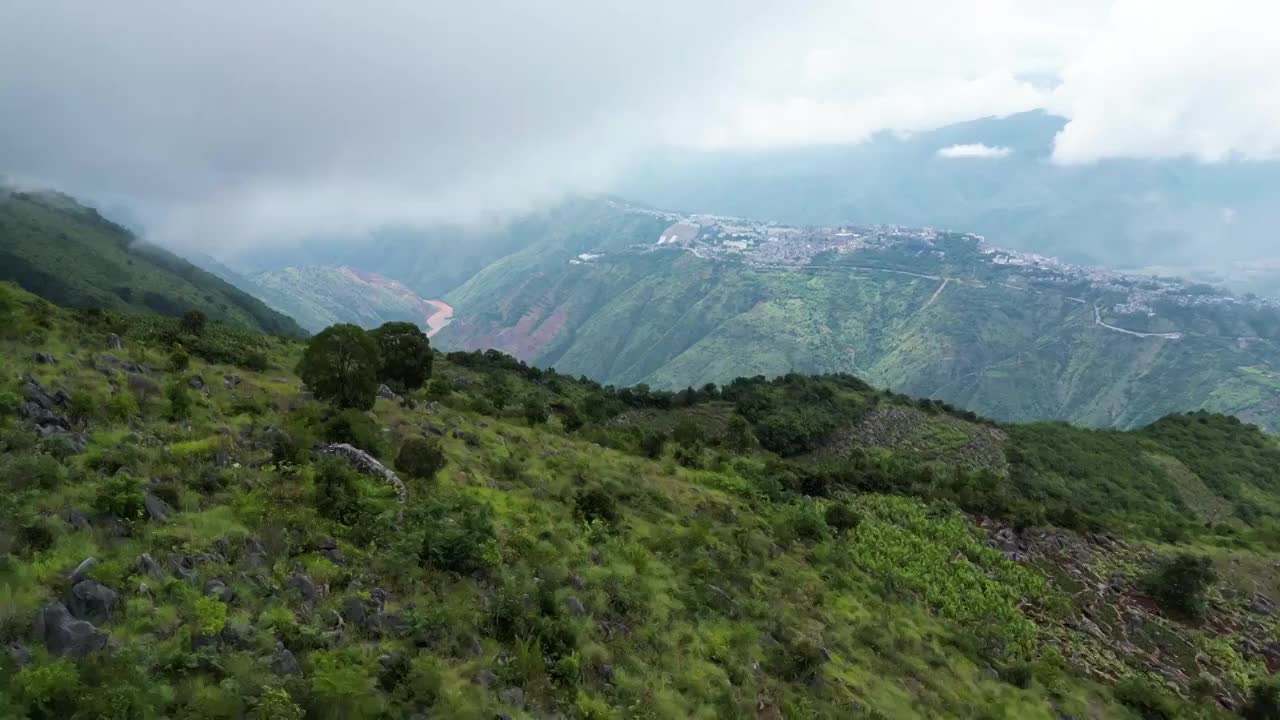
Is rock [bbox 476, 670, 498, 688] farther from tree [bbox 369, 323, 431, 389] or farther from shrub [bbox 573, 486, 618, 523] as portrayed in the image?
tree [bbox 369, 323, 431, 389]

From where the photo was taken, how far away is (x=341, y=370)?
2295cm

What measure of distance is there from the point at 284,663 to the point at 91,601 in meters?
2.78

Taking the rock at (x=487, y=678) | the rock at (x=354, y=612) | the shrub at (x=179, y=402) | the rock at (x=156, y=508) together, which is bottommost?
the rock at (x=487, y=678)

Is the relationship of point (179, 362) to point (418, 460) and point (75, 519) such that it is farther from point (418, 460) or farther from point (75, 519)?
point (75, 519)

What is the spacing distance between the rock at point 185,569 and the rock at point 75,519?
173 centimetres

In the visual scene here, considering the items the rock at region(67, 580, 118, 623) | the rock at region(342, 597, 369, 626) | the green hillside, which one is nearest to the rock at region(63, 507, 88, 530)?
the green hillside

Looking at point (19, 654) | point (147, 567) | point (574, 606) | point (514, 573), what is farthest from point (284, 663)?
point (574, 606)

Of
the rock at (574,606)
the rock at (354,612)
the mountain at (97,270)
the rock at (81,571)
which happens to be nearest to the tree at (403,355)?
the rock at (574,606)

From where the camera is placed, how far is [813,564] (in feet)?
77.6

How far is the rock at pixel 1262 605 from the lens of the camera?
93.0 feet

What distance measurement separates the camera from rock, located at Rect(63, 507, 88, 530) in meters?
10.6

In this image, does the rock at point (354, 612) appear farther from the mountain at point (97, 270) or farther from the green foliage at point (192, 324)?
the mountain at point (97, 270)

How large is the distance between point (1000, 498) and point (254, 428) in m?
34.8

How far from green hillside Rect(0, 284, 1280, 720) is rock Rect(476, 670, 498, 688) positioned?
170 millimetres
